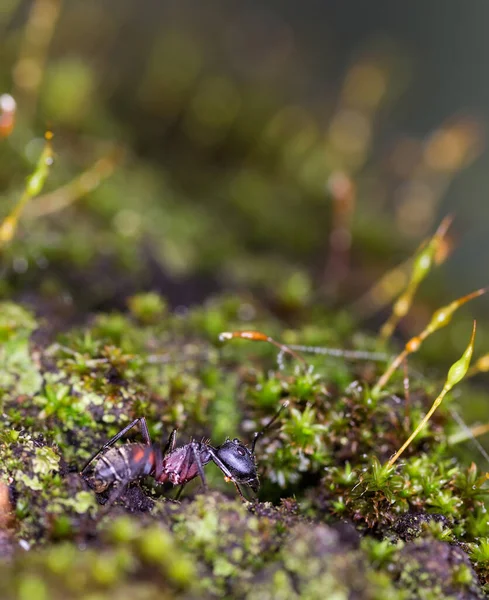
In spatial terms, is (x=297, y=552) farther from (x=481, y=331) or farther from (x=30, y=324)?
(x=481, y=331)

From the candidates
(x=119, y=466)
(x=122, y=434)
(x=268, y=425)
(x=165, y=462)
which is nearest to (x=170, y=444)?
(x=165, y=462)

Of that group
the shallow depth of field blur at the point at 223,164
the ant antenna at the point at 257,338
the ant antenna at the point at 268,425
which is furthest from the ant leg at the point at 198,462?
the shallow depth of field blur at the point at 223,164

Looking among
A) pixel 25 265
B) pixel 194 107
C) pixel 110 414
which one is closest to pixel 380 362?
pixel 110 414

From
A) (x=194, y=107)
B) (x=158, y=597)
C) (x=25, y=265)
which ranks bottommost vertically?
(x=158, y=597)

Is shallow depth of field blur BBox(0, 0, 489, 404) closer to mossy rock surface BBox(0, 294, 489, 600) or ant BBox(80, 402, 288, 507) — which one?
mossy rock surface BBox(0, 294, 489, 600)

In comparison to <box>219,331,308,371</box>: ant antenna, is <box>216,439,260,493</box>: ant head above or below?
below

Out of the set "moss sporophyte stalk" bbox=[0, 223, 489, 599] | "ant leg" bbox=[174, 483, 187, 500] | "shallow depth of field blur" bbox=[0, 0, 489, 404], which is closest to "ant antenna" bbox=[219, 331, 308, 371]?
"moss sporophyte stalk" bbox=[0, 223, 489, 599]

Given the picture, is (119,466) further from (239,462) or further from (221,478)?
(221,478)
